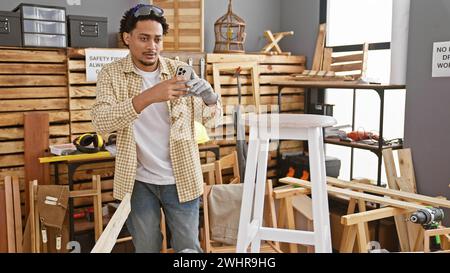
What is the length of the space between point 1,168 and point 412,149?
2635 mm

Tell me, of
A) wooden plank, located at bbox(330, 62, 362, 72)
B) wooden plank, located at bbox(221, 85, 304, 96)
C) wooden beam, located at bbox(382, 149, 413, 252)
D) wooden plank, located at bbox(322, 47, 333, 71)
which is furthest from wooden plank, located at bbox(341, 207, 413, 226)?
wooden plank, located at bbox(221, 85, 304, 96)

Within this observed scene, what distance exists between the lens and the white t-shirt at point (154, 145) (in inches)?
62.3

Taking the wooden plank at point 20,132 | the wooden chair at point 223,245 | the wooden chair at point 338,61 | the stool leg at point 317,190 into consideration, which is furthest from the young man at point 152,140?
the wooden chair at point 338,61

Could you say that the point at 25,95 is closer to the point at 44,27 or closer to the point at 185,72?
the point at 44,27

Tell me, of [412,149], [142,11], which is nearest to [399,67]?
[412,149]

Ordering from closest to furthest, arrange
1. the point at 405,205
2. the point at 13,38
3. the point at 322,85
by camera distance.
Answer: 1. the point at 405,205
2. the point at 13,38
3. the point at 322,85

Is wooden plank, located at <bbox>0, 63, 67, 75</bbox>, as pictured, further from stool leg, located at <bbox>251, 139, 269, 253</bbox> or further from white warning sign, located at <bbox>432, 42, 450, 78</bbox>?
white warning sign, located at <bbox>432, 42, 450, 78</bbox>

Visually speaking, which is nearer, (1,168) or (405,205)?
(405,205)

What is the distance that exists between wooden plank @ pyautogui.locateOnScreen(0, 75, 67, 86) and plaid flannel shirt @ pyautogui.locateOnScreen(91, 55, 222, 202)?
1520 millimetres

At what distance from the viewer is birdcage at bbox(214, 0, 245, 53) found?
3.53 metres

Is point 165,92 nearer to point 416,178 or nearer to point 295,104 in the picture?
point 416,178

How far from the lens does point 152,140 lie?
1604 millimetres

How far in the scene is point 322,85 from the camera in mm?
3227

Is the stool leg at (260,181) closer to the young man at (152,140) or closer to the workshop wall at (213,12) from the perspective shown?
the young man at (152,140)
